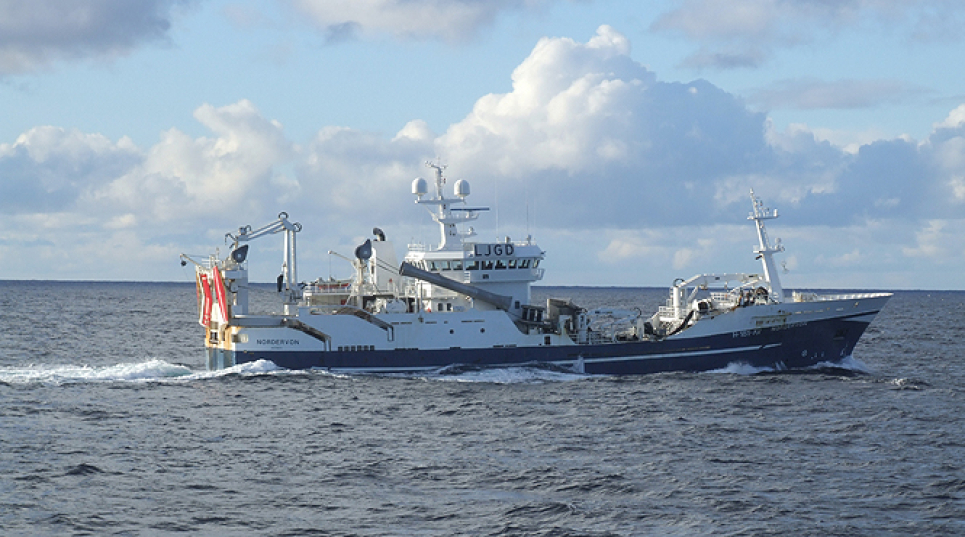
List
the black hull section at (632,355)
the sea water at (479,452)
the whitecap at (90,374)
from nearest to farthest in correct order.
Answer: the sea water at (479,452) < the whitecap at (90,374) < the black hull section at (632,355)

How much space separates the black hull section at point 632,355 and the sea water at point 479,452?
0.56 m

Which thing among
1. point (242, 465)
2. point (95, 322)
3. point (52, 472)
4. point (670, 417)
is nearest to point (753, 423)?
point (670, 417)

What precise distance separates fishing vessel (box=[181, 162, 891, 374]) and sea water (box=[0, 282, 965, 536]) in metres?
0.91

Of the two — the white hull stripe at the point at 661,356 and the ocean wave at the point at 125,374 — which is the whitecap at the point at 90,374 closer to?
the ocean wave at the point at 125,374

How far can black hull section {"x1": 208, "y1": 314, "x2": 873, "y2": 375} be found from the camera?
4056 cm

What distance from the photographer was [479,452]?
1075 inches

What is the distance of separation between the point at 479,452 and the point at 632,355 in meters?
16.1

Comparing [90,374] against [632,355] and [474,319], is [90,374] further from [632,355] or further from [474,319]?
[632,355]

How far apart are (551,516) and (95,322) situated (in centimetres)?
7916

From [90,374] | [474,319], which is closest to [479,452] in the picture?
[474,319]

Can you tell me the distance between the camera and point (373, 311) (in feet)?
138

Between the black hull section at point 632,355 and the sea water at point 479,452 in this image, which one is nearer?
the sea water at point 479,452

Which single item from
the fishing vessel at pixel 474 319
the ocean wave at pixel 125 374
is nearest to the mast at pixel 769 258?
the fishing vessel at pixel 474 319

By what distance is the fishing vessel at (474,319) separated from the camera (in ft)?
133
